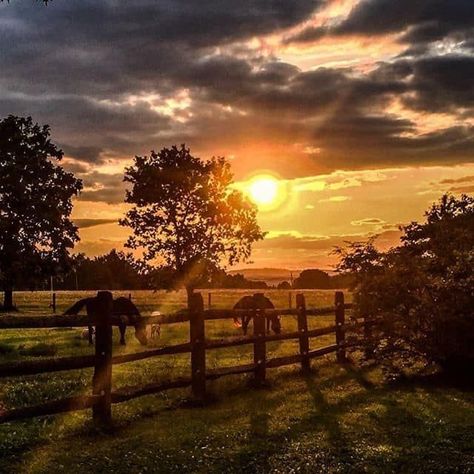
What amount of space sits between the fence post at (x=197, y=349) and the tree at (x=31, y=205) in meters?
25.4

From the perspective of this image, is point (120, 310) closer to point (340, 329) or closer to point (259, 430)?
point (340, 329)

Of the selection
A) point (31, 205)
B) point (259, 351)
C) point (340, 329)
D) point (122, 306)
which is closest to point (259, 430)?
point (259, 351)

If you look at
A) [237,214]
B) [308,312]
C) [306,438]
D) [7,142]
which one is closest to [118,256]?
[237,214]

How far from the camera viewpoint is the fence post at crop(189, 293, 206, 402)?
40.5 ft

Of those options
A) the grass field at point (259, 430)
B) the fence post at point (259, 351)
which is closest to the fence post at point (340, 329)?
the grass field at point (259, 430)

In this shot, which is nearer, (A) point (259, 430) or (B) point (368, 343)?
(A) point (259, 430)

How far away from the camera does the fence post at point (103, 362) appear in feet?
33.4

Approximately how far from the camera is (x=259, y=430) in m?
9.83

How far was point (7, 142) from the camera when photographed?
3894 centimetres

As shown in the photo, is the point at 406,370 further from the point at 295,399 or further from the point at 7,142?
the point at 7,142

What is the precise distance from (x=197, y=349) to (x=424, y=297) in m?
5.51

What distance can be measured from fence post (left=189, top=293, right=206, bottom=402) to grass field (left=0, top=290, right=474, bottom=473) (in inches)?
14.4

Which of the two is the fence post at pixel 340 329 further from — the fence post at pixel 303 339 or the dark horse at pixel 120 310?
the dark horse at pixel 120 310

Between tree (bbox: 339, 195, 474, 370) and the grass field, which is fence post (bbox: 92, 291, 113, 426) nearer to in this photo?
the grass field
